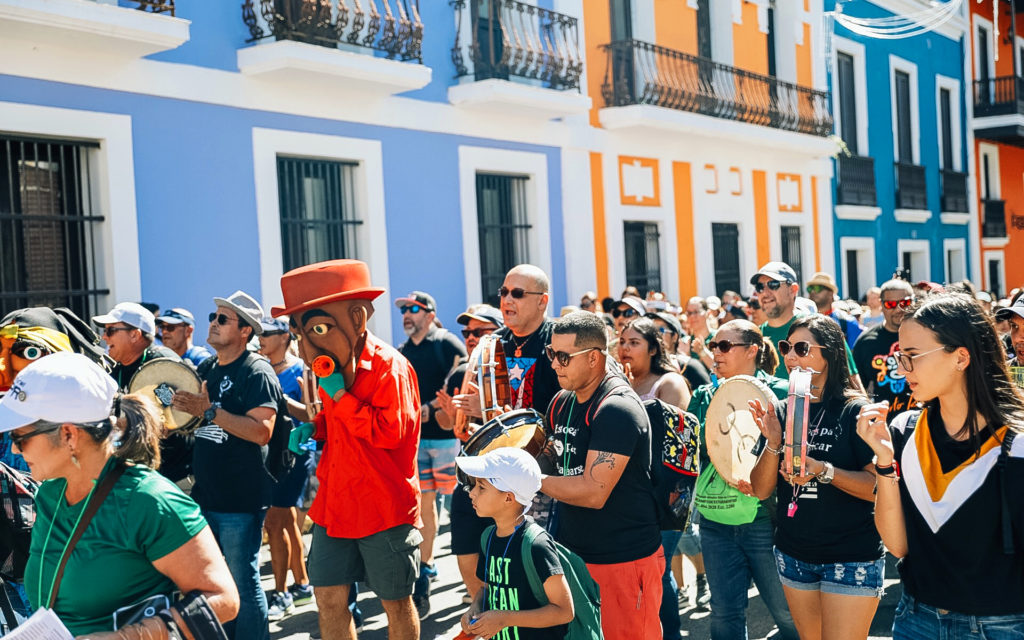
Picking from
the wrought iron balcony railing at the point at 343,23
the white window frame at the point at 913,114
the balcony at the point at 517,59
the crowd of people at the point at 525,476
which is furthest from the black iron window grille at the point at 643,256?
the white window frame at the point at 913,114

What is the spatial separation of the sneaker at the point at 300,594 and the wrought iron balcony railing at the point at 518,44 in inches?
270

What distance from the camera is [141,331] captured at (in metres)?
5.77

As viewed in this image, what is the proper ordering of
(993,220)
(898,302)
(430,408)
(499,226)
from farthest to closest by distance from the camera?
(993,220)
(499,226)
(898,302)
(430,408)

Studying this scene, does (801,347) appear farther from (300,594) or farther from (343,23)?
(343,23)

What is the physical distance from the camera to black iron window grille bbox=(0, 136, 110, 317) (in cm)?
830

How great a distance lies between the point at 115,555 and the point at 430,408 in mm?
4393

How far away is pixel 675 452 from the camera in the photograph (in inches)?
185

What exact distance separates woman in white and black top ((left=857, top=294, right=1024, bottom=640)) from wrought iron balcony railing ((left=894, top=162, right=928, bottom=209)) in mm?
20345

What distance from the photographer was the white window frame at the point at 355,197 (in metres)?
9.95

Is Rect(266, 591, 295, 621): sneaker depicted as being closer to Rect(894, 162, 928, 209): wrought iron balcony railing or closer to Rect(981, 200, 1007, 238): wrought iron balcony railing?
Rect(894, 162, 928, 209): wrought iron balcony railing

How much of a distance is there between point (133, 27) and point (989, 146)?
79.4ft

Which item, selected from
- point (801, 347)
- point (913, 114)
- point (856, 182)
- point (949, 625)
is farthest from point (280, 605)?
point (913, 114)

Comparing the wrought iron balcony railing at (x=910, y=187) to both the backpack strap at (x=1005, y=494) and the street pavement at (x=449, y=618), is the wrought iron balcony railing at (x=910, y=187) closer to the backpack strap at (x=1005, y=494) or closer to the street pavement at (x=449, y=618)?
the street pavement at (x=449, y=618)

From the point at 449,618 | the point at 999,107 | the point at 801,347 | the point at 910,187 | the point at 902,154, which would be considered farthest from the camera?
the point at 999,107
